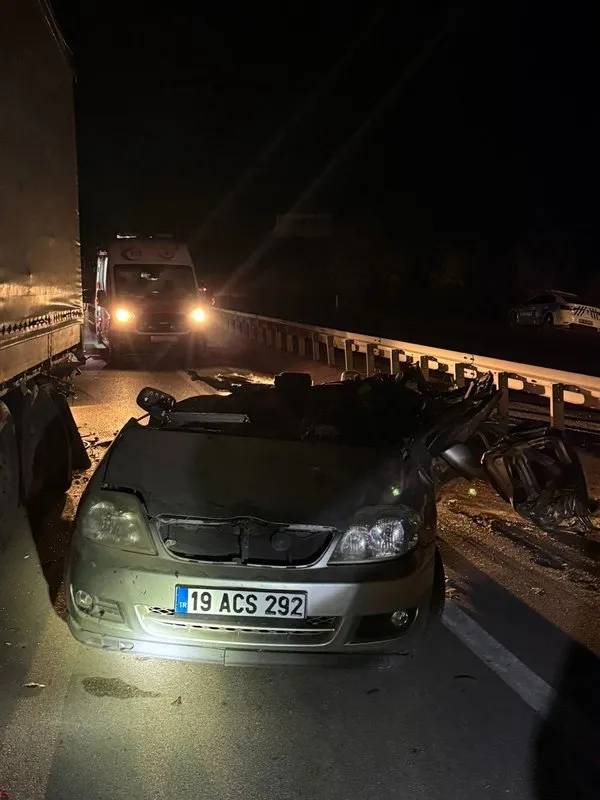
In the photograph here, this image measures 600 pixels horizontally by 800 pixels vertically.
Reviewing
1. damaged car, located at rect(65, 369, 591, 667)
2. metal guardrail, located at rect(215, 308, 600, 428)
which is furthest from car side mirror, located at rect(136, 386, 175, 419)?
metal guardrail, located at rect(215, 308, 600, 428)

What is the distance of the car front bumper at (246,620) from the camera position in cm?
378

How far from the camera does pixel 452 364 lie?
13047 millimetres

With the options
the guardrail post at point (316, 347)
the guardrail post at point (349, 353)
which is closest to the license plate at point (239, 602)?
the guardrail post at point (349, 353)

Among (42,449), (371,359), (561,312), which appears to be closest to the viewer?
(42,449)

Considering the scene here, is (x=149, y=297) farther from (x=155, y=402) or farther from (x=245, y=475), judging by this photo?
(x=245, y=475)

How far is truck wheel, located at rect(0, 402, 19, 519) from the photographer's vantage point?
6270mm

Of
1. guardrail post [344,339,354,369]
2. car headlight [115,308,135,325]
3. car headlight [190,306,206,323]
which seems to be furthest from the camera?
car headlight [190,306,206,323]

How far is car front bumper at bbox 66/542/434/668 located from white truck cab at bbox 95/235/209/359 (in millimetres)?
17501

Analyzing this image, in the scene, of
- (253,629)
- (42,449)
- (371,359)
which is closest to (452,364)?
(371,359)

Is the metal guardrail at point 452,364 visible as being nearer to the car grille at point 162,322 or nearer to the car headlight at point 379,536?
the car grille at point 162,322

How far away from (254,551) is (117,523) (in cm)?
64

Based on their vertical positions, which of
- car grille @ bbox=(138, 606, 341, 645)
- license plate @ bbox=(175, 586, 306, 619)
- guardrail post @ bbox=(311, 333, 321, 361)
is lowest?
guardrail post @ bbox=(311, 333, 321, 361)

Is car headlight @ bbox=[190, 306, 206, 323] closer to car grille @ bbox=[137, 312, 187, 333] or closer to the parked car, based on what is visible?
car grille @ bbox=[137, 312, 187, 333]

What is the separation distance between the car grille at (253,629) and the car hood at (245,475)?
0.44m
